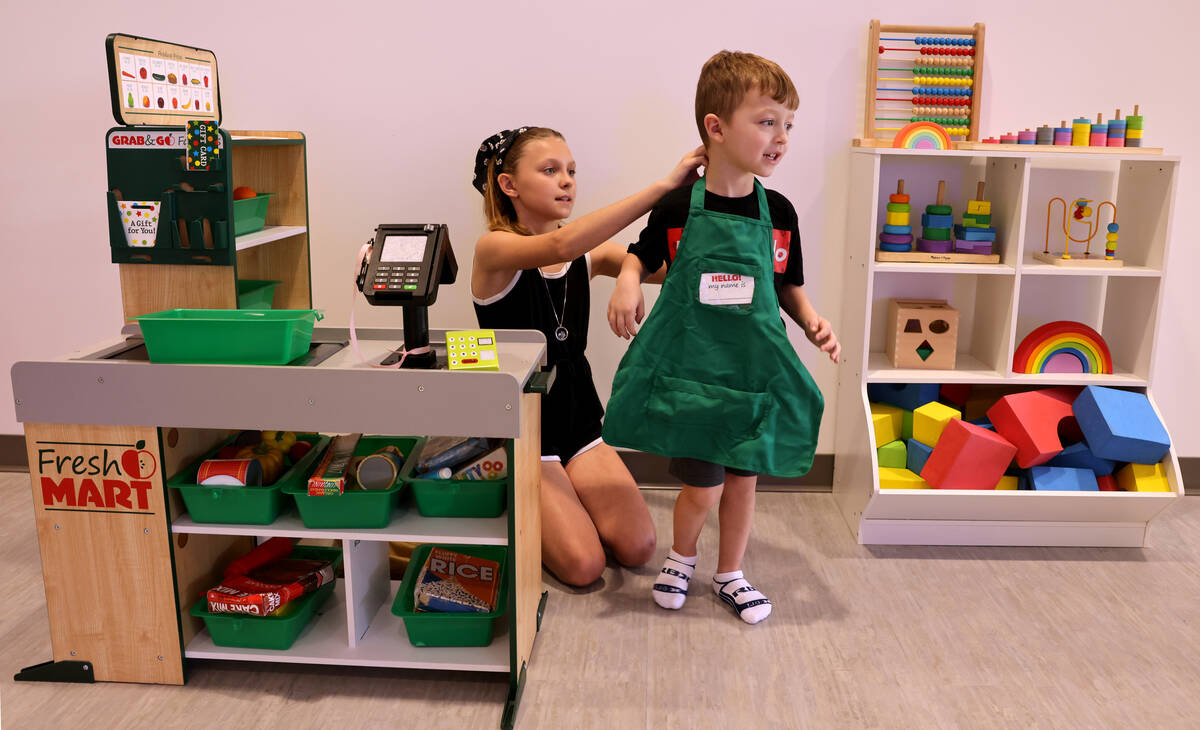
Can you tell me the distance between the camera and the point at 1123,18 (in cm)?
318

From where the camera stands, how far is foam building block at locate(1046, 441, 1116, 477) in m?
3.02

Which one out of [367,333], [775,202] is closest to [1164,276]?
[775,202]

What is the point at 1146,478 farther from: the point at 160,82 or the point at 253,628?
the point at 160,82

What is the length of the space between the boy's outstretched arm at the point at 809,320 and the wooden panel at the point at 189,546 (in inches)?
59.2

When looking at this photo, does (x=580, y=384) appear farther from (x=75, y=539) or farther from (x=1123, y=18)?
(x=1123, y=18)

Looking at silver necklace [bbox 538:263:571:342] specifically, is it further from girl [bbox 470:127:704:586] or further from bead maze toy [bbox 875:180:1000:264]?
bead maze toy [bbox 875:180:1000:264]

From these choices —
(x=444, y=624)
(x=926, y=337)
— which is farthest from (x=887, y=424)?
(x=444, y=624)

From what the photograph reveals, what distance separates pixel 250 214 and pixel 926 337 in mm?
2132

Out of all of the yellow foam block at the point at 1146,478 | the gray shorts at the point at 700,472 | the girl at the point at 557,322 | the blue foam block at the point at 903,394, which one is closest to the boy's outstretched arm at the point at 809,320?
the gray shorts at the point at 700,472

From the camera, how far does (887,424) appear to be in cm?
316

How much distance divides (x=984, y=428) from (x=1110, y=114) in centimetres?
117

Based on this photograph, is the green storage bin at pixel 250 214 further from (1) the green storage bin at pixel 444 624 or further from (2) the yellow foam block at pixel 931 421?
(2) the yellow foam block at pixel 931 421

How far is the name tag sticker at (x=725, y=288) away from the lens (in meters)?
2.37

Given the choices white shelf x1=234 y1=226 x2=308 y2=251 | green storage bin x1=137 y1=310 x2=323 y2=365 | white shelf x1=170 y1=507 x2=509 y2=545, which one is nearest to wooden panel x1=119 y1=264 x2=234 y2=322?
white shelf x1=234 y1=226 x2=308 y2=251
